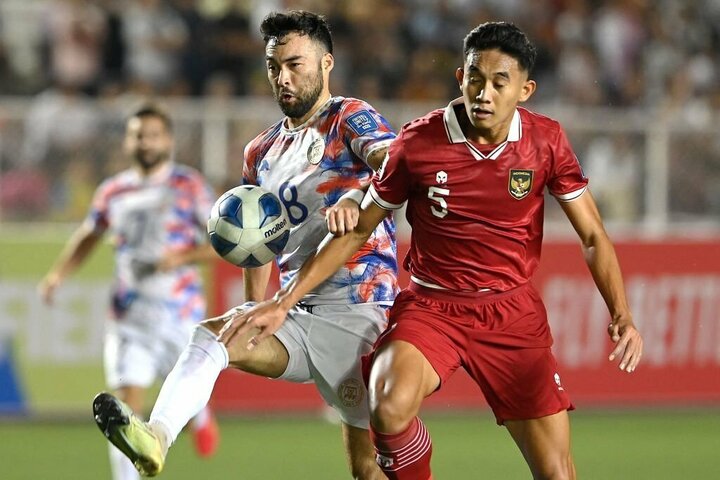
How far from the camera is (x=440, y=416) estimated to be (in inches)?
470

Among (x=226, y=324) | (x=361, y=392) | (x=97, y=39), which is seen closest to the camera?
(x=226, y=324)

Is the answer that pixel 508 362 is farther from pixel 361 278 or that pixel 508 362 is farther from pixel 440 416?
pixel 440 416

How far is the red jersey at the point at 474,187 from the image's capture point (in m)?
5.96

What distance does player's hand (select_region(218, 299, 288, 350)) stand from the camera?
5855 millimetres

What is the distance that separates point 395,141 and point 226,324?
109 cm

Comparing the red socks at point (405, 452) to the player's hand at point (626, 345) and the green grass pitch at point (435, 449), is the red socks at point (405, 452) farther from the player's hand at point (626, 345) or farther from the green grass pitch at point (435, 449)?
the green grass pitch at point (435, 449)

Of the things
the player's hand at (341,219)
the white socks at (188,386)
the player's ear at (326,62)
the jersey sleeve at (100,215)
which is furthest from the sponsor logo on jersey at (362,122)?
the jersey sleeve at (100,215)

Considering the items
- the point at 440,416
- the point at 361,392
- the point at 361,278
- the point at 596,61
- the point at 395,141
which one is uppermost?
the point at 596,61

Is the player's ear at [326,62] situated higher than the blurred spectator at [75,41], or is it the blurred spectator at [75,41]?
the blurred spectator at [75,41]

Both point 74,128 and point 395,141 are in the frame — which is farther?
point 74,128

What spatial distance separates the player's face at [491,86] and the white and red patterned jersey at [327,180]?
508mm

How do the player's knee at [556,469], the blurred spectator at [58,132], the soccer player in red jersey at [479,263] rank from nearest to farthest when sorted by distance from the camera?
the soccer player in red jersey at [479,263], the player's knee at [556,469], the blurred spectator at [58,132]

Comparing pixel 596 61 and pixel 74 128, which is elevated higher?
pixel 596 61

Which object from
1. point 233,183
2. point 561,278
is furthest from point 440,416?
point 233,183
